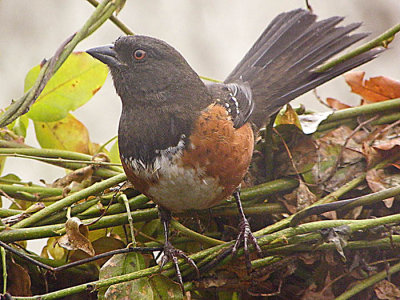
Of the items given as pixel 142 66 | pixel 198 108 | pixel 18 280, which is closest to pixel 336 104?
pixel 198 108

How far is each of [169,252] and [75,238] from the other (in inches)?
7.9

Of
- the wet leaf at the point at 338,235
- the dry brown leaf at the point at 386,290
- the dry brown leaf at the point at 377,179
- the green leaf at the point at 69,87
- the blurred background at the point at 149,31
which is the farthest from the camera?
the blurred background at the point at 149,31

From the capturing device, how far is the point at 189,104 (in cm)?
129

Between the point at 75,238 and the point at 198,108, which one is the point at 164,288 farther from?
the point at 198,108

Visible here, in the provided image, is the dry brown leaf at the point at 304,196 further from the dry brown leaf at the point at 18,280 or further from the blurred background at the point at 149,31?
the blurred background at the point at 149,31

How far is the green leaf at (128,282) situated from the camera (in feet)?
3.48

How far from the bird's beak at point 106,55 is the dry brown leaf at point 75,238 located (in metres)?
0.42

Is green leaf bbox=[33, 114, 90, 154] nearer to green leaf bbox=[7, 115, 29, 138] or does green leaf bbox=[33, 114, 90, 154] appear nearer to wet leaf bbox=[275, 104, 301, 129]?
green leaf bbox=[7, 115, 29, 138]

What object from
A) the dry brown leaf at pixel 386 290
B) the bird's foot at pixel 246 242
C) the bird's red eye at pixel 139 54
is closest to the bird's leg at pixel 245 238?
the bird's foot at pixel 246 242

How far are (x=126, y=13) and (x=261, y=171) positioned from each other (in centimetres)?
160

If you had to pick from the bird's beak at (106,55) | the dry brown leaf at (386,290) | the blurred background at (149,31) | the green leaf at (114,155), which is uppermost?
the blurred background at (149,31)

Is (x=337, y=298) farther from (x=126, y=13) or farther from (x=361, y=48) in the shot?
(x=126, y=13)

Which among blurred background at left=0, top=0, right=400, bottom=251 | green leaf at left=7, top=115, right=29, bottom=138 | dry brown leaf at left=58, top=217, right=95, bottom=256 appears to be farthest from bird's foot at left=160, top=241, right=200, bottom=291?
blurred background at left=0, top=0, right=400, bottom=251

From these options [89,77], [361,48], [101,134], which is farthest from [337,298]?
[101,134]
